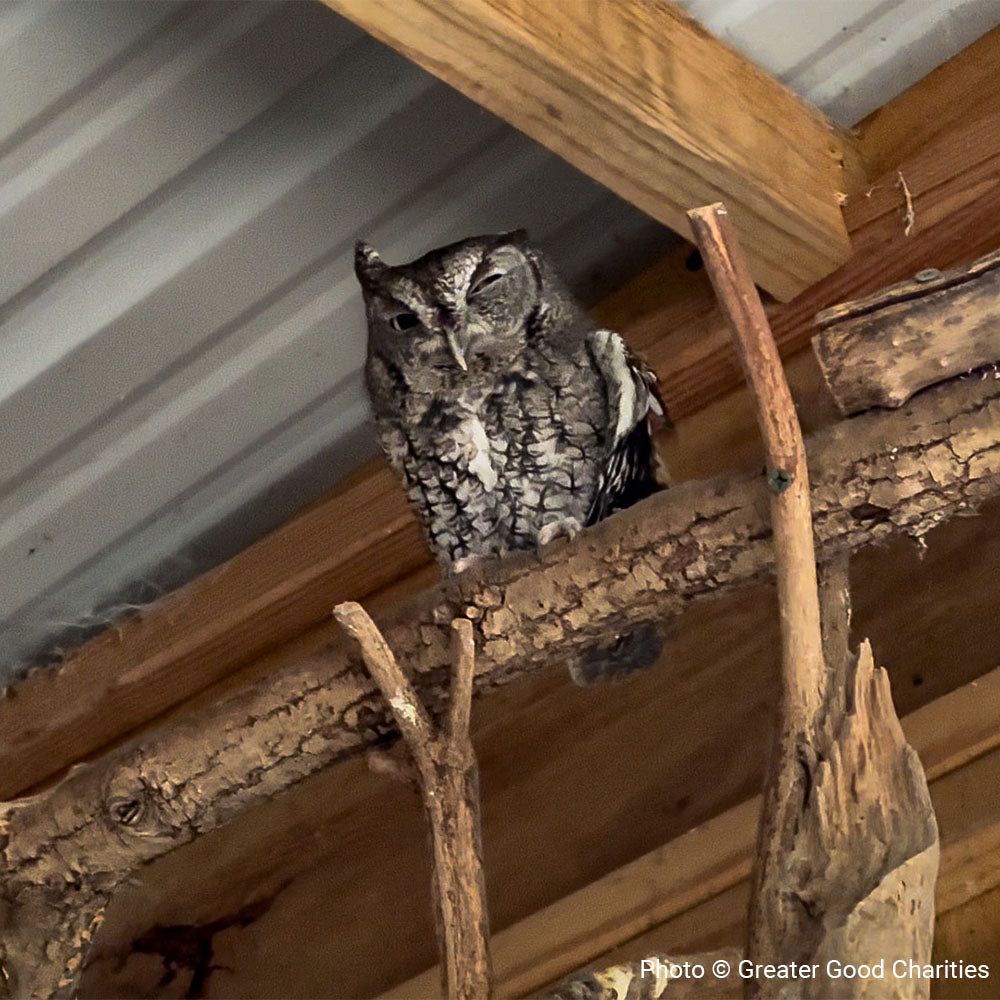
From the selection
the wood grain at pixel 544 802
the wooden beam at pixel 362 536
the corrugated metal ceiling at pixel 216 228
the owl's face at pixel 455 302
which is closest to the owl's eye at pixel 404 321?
the owl's face at pixel 455 302

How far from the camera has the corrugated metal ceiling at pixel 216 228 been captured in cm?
168

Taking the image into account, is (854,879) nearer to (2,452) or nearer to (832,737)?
(832,737)

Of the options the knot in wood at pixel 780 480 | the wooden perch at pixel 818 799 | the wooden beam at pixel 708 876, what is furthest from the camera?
the wooden beam at pixel 708 876

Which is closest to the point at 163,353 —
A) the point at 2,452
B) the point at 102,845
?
the point at 2,452

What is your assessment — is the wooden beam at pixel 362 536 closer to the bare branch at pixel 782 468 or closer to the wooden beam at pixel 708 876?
the wooden beam at pixel 708 876

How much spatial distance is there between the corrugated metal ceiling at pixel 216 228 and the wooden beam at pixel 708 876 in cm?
84

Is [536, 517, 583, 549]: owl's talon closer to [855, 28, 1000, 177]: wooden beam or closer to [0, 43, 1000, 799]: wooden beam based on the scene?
[0, 43, 1000, 799]: wooden beam

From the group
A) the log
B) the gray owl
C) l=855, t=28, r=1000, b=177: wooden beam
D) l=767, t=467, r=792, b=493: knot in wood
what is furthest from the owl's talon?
l=855, t=28, r=1000, b=177: wooden beam

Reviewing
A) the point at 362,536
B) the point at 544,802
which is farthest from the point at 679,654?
the point at 362,536

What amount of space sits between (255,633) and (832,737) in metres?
1.30

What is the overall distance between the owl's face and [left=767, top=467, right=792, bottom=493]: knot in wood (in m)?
0.71

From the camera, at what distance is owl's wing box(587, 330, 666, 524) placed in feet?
5.55

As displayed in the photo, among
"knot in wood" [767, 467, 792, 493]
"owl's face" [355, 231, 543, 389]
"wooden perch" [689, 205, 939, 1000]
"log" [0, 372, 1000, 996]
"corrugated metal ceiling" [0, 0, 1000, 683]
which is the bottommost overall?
"wooden perch" [689, 205, 939, 1000]

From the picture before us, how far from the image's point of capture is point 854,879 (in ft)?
3.31
